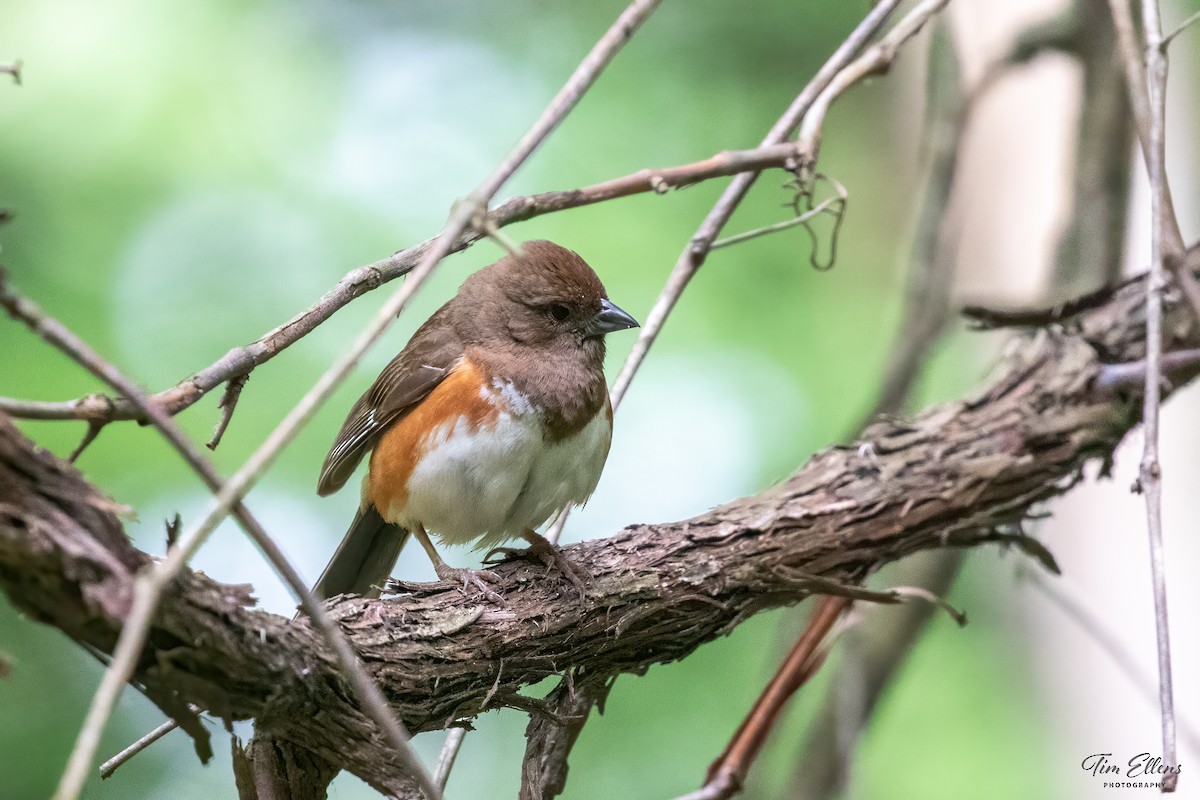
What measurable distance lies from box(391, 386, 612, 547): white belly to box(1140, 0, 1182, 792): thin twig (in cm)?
162

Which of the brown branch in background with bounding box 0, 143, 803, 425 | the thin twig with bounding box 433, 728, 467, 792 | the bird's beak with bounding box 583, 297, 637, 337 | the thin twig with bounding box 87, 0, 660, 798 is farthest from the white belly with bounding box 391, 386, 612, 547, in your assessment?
the thin twig with bounding box 87, 0, 660, 798

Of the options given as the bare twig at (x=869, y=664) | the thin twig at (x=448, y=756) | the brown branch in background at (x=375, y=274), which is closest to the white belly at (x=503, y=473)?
the thin twig at (x=448, y=756)

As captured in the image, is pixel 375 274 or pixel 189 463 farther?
pixel 375 274

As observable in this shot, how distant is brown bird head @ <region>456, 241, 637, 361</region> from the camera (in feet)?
11.5

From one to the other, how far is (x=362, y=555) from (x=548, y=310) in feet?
3.63

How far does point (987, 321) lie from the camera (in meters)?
3.36

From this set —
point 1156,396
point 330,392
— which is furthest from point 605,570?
point 330,392

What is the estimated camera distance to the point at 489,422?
3.20 m

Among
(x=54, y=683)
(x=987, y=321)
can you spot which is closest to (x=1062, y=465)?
(x=987, y=321)

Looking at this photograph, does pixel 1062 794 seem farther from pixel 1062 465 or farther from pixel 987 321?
pixel 987 321

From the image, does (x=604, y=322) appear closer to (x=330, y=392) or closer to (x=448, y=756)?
(x=448, y=756)

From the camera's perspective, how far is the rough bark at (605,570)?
1697 millimetres

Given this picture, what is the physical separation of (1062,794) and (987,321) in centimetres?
346

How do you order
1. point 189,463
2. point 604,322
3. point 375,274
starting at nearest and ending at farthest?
point 189,463, point 375,274, point 604,322
